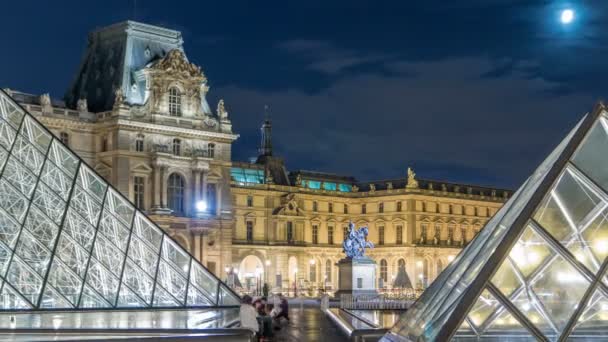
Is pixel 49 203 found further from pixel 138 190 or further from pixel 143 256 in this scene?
pixel 138 190

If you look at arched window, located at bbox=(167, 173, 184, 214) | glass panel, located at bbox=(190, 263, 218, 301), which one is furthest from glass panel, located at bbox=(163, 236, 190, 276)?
arched window, located at bbox=(167, 173, 184, 214)

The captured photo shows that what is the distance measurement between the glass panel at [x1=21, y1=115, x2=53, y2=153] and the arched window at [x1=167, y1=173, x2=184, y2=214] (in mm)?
37393

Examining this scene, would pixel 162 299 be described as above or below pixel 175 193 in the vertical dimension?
below

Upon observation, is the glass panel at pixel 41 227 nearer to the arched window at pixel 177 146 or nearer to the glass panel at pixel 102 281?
the glass panel at pixel 102 281

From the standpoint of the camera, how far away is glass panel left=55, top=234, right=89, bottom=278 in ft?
90.6

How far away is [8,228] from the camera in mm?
27344

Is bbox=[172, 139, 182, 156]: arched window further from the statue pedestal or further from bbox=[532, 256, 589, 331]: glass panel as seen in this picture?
bbox=[532, 256, 589, 331]: glass panel

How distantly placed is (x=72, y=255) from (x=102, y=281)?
52.0 inches

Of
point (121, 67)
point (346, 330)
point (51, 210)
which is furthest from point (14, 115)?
point (121, 67)

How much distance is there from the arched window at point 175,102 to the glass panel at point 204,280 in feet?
Answer: 116

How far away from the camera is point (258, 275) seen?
82.0 m

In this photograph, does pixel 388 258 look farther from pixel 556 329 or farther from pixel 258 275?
pixel 556 329

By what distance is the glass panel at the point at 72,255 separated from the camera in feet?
→ 90.6

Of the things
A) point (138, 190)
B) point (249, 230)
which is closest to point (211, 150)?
point (138, 190)
